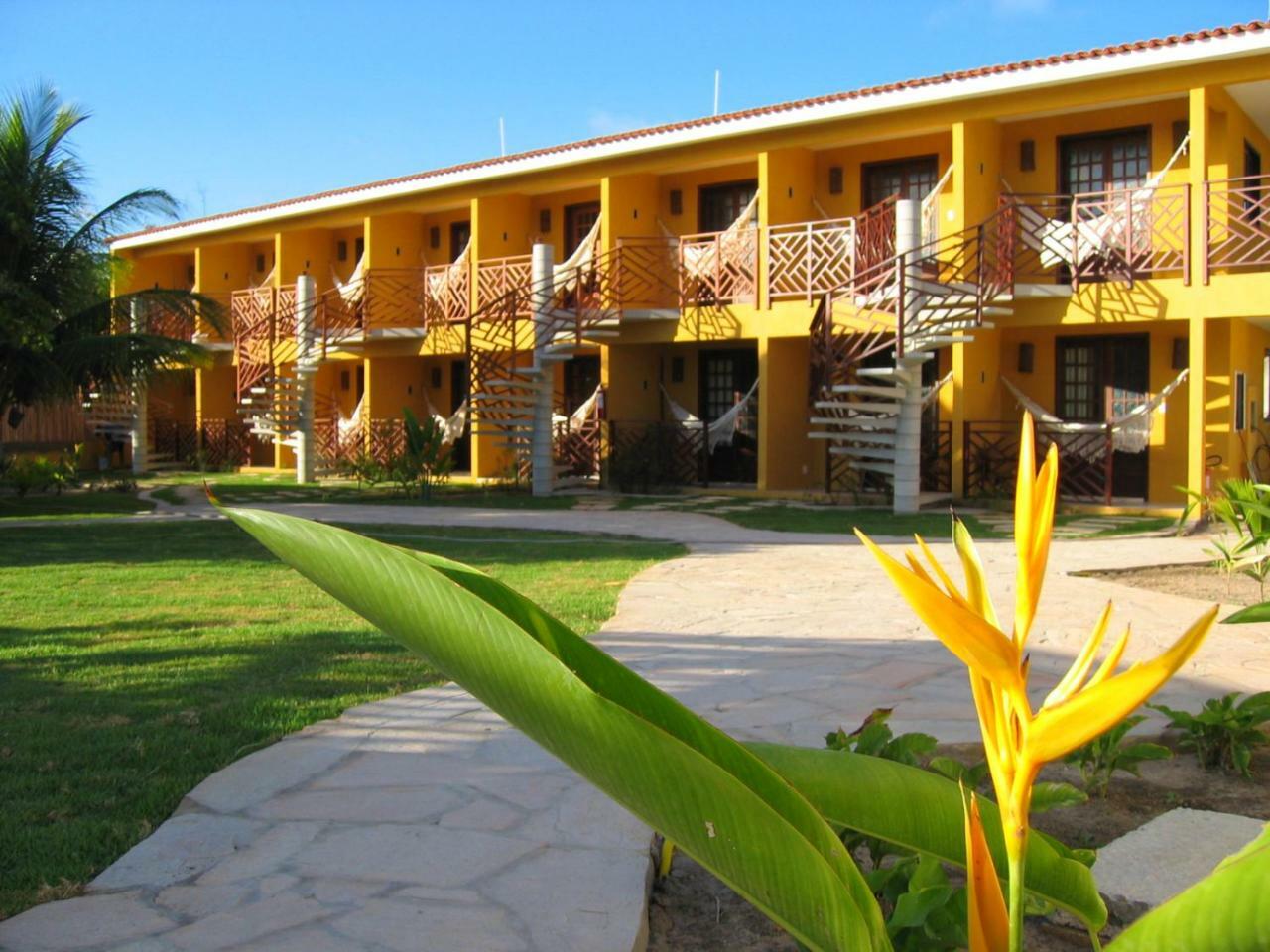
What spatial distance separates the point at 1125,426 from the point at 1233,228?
272 cm

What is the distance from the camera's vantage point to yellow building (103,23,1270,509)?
14555mm

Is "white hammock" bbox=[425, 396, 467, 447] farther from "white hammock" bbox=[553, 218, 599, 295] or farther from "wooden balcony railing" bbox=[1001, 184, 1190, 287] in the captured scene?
"wooden balcony railing" bbox=[1001, 184, 1190, 287]

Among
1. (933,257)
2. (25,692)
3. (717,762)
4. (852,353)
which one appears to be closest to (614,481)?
(852,353)

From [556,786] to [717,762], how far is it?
8.81ft

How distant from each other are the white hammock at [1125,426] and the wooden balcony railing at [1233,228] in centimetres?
161

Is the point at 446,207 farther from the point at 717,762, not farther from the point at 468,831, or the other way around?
the point at 717,762

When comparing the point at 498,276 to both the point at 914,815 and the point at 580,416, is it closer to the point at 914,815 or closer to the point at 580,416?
the point at 580,416

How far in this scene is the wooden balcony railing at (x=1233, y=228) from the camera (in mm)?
13695

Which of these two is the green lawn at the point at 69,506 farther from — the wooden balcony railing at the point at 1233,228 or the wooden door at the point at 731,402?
the wooden balcony railing at the point at 1233,228

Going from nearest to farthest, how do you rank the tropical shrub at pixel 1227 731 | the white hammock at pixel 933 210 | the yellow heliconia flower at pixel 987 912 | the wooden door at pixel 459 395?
1. the yellow heliconia flower at pixel 987 912
2. the tropical shrub at pixel 1227 731
3. the white hammock at pixel 933 210
4. the wooden door at pixel 459 395

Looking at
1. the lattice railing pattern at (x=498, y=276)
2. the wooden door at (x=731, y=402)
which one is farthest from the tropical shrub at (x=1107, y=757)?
the lattice railing pattern at (x=498, y=276)

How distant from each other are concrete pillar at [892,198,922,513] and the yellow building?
0.17ft

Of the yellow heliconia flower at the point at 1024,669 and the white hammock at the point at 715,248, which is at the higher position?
the white hammock at the point at 715,248

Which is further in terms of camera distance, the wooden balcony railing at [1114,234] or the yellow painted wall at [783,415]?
the yellow painted wall at [783,415]
